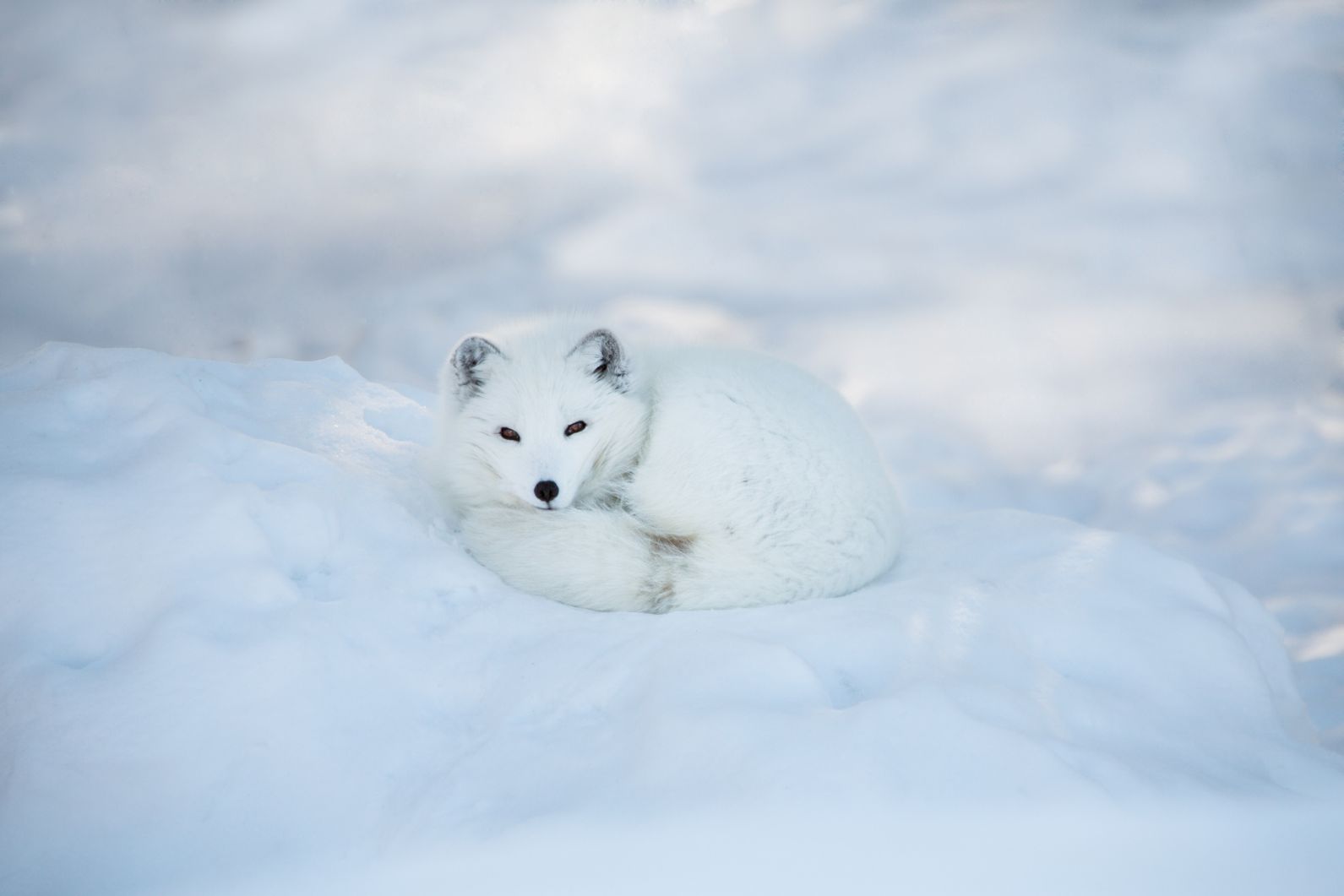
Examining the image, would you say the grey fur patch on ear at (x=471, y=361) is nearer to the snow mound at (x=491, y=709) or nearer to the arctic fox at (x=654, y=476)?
the arctic fox at (x=654, y=476)

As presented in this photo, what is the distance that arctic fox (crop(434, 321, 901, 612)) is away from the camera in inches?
97.1

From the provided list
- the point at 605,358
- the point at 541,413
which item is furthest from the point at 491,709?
the point at 605,358

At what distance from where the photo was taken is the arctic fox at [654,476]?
8.09 feet

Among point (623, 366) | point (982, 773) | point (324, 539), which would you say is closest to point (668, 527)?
point (623, 366)

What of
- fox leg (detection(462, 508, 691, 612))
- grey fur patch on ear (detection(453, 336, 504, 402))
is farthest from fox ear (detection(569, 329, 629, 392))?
fox leg (detection(462, 508, 691, 612))

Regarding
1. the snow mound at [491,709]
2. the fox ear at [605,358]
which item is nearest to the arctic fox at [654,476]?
the fox ear at [605,358]

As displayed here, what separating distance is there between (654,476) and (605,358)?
54 centimetres

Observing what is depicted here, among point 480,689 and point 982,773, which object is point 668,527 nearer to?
point 480,689

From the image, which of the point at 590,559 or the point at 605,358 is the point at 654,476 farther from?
the point at 605,358

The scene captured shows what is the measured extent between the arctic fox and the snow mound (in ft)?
→ 0.46

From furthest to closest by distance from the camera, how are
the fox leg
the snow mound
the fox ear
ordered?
the fox ear → the fox leg → the snow mound

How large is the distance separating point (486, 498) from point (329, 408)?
105 centimetres

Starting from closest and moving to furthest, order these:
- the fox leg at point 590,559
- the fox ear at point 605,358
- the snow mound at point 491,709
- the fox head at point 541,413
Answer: the snow mound at point 491,709
the fox leg at point 590,559
the fox head at point 541,413
the fox ear at point 605,358

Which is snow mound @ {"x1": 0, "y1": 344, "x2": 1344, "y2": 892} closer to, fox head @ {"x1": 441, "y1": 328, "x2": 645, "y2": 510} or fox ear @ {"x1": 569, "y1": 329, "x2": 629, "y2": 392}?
fox head @ {"x1": 441, "y1": 328, "x2": 645, "y2": 510}
